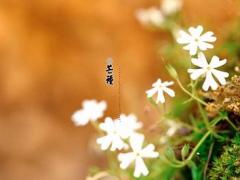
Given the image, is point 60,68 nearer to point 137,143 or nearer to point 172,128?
point 172,128

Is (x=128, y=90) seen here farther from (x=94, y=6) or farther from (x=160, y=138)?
(x=160, y=138)

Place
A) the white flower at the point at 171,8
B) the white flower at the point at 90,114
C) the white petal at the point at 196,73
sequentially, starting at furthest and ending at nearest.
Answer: the white flower at the point at 171,8
the white flower at the point at 90,114
the white petal at the point at 196,73

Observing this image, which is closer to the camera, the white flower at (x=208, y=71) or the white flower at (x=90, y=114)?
the white flower at (x=208, y=71)

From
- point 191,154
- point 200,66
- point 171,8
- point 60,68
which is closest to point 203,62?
point 200,66

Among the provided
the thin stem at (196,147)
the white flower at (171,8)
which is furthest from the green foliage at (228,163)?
the white flower at (171,8)

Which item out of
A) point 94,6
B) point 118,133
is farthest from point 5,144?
point 118,133

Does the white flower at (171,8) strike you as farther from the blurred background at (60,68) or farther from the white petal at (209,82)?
the white petal at (209,82)
